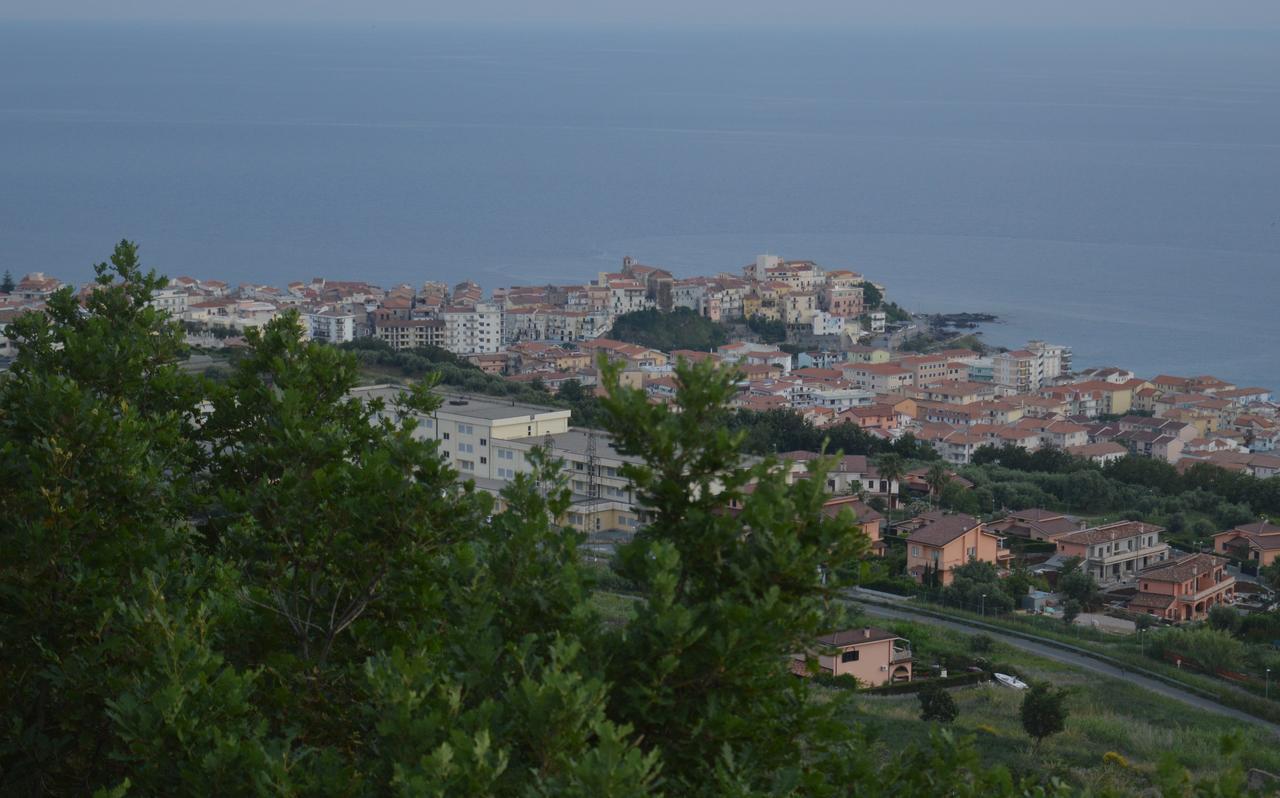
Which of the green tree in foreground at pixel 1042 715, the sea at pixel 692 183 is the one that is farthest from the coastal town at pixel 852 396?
the sea at pixel 692 183

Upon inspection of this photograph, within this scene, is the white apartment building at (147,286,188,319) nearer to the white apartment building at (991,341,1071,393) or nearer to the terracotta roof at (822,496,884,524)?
the white apartment building at (991,341,1071,393)

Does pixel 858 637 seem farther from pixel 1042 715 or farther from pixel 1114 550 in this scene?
pixel 1114 550

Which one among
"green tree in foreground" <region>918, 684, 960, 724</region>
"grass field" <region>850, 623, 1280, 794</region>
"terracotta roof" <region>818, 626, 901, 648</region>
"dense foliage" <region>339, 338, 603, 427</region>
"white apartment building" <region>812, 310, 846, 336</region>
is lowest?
"grass field" <region>850, 623, 1280, 794</region>

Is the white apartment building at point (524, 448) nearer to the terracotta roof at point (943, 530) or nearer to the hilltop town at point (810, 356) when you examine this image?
the hilltop town at point (810, 356)

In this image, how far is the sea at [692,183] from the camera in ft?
124

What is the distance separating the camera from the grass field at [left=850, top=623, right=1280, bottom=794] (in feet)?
26.3

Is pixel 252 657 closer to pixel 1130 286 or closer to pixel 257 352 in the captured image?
pixel 257 352

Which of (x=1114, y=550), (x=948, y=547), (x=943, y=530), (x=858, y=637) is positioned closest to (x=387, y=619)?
(x=858, y=637)

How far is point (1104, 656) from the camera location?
11719 millimetres

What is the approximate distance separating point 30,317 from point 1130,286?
33.3 meters

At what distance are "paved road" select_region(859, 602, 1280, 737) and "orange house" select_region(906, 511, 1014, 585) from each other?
45.0 inches

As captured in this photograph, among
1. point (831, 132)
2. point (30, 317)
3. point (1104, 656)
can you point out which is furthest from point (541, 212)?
point (30, 317)

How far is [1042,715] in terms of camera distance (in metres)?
8.61

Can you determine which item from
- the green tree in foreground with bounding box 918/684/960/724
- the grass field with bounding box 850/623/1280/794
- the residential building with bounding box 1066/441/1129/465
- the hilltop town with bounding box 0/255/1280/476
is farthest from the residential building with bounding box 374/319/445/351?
the green tree in foreground with bounding box 918/684/960/724
